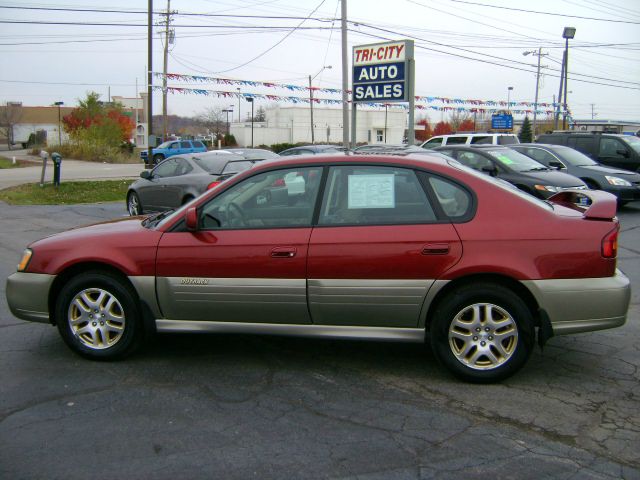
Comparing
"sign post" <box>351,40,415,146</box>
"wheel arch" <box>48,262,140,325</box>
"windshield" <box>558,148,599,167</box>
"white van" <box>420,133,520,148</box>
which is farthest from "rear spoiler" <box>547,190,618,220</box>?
"white van" <box>420,133,520,148</box>

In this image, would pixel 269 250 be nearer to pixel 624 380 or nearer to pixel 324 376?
pixel 324 376

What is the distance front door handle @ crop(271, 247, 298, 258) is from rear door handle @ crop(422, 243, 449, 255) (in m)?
0.89

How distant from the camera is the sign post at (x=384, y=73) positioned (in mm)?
17406

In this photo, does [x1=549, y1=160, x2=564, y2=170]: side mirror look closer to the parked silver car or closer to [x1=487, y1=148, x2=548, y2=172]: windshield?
[x1=487, y1=148, x2=548, y2=172]: windshield

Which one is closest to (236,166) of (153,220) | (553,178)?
(553,178)

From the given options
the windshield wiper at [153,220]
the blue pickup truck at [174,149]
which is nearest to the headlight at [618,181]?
the windshield wiper at [153,220]

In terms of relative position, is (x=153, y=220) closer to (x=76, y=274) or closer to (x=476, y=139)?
(x=76, y=274)

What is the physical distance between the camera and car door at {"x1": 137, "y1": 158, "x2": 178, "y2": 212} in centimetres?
1313

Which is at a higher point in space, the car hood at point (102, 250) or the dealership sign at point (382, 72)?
the dealership sign at point (382, 72)

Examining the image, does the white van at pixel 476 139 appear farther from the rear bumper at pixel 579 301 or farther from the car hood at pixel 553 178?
the rear bumper at pixel 579 301

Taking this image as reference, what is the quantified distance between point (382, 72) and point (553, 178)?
7248mm

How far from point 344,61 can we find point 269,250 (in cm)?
2112

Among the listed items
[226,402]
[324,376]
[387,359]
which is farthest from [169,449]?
[387,359]

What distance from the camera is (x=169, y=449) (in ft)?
11.3
